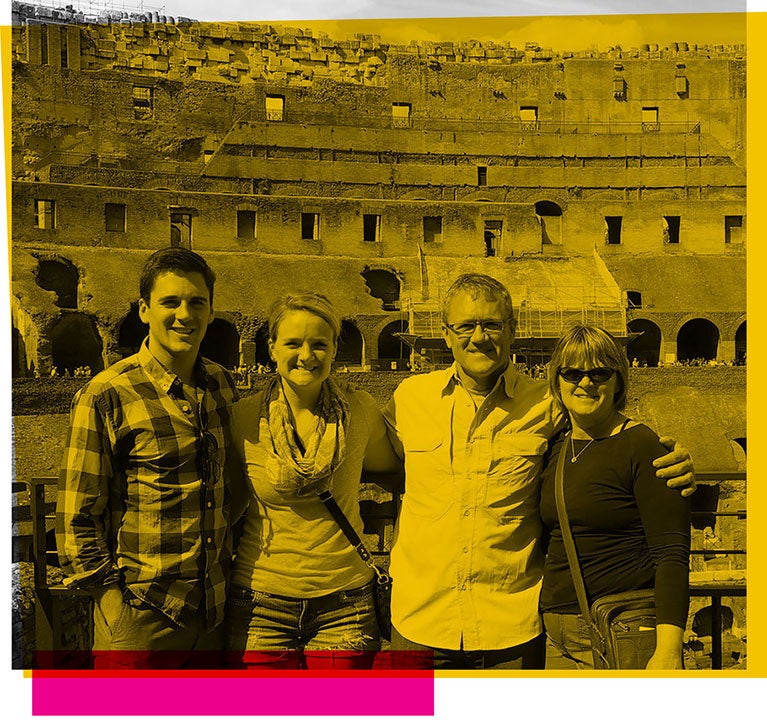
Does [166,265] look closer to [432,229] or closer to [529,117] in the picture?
[432,229]

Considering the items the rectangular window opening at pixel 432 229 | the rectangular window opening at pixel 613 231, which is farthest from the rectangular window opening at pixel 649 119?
the rectangular window opening at pixel 432 229

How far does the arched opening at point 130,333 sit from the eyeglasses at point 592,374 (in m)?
3.90

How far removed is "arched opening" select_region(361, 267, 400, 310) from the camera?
24.6 feet

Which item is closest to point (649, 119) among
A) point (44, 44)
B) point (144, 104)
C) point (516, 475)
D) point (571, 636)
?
point (144, 104)

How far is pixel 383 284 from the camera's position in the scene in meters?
7.54

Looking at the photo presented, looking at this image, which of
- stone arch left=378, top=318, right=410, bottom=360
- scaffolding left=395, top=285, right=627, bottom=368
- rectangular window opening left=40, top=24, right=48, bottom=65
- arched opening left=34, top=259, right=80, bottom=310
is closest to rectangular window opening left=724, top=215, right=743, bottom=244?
scaffolding left=395, top=285, right=627, bottom=368

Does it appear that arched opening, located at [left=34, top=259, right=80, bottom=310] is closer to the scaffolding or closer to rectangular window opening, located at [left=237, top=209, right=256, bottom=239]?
rectangular window opening, located at [left=237, top=209, right=256, bottom=239]

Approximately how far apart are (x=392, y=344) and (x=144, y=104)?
2849 millimetres

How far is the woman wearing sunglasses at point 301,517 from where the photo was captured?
14.9 ft

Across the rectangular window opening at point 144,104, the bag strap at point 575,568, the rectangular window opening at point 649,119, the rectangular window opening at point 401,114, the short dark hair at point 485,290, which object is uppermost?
the rectangular window opening at point 649,119

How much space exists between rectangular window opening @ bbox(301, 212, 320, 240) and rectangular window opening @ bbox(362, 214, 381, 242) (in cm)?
42

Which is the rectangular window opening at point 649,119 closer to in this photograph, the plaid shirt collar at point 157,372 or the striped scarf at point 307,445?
the striped scarf at point 307,445

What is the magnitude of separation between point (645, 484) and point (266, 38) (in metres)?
5.03

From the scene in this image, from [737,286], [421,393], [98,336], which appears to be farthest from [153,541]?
[737,286]
